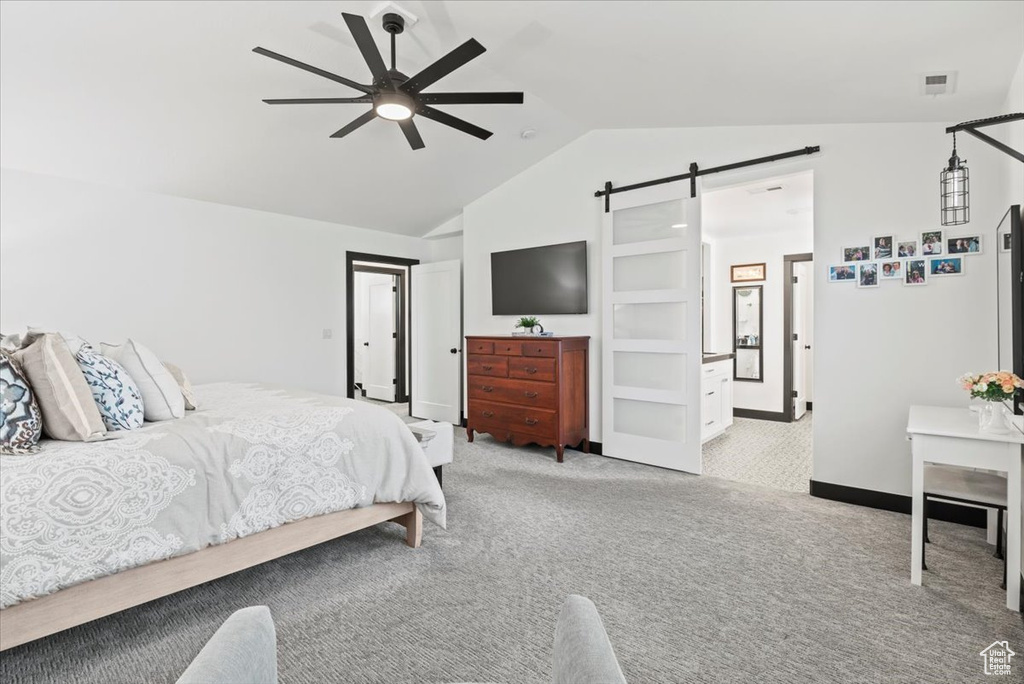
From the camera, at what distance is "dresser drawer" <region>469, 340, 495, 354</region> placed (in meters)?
4.68

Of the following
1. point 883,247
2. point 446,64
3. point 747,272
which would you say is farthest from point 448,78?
point 747,272

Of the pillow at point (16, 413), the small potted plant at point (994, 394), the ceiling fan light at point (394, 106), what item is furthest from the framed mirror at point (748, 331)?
the pillow at point (16, 413)

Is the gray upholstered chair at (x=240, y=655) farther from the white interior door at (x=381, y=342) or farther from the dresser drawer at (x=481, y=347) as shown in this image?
the white interior door at (x=381, y=342)

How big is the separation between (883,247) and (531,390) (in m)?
2.78

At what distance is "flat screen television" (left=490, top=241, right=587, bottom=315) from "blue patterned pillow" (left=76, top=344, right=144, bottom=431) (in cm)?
339

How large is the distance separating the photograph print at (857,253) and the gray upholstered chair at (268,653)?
10.9ft

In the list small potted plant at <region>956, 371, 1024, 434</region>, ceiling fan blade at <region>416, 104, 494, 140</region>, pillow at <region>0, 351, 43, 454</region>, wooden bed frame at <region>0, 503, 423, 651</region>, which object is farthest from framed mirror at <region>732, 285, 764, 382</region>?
pillow at <region>0, 351, 43, 454</region>

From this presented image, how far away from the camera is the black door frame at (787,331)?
19.6 feet

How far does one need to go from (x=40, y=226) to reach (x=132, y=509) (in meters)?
3.30

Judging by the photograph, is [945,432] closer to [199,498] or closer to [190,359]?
[199,498]

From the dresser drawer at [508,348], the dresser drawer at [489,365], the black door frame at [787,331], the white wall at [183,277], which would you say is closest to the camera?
the white wall at [183,277]

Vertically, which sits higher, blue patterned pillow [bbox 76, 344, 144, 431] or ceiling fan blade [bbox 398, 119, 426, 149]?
ceiling fan blade [bbox 398, 119, 426, 149]

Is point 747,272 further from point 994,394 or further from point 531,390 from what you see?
point 994,394

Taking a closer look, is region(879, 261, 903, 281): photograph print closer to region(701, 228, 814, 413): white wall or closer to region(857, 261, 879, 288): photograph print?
region(857, 261, 879, 288): photograph print
